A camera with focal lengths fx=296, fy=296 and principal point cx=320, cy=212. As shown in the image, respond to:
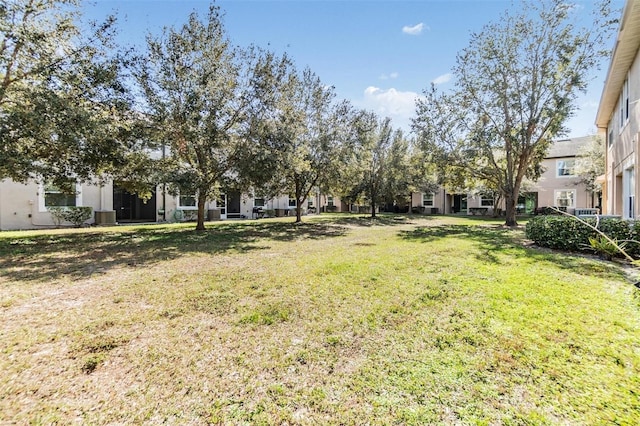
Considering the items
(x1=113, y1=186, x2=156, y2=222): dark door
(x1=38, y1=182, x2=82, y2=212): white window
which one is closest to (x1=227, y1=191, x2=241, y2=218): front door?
(x1=113, y1=186, x2=156, y2=222): dark door

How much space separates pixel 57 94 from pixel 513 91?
755 inches

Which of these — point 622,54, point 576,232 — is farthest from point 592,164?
point 576,232

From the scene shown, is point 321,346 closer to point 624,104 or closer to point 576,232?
point 576,232

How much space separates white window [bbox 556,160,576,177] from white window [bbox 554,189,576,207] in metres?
1.57

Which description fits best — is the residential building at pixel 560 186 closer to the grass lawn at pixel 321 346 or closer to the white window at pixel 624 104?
the white window at pixel 624 104

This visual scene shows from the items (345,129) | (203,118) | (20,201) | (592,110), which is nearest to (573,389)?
(203,118)

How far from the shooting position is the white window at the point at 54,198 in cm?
1548

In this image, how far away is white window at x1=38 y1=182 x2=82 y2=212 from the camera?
15481 millimetres

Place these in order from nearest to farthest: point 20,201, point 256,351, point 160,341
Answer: point 256,351
point 160,341
point 20,201

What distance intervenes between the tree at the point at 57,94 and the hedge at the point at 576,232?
1360cm

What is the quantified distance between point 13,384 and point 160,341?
3.90ft

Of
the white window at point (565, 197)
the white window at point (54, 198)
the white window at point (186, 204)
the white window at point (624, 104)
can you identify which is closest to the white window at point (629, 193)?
the white window at point (624, 104)

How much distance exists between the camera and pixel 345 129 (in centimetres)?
1816

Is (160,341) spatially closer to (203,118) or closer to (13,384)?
(13,384)
